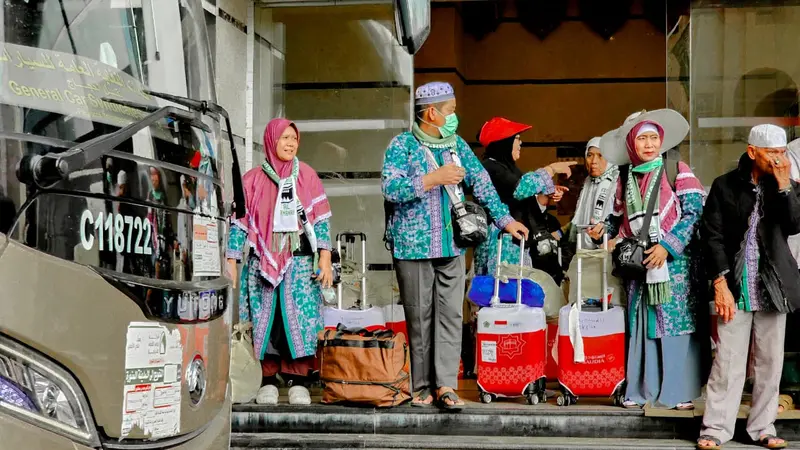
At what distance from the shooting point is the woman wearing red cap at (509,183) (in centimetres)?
769

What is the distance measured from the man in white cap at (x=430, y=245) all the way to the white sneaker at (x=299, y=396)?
2.33ft

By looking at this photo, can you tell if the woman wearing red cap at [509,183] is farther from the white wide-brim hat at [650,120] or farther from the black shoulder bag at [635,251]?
the black shoulder bag at [635,251]

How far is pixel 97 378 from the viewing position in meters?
2.94

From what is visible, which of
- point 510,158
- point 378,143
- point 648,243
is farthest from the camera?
point 378,143

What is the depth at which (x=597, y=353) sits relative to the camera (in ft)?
22.2

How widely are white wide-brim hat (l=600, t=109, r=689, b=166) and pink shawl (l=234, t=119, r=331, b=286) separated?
1934 millimetres

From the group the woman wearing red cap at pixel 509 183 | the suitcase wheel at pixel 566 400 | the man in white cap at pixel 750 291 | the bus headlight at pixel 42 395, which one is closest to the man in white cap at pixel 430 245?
the suitcase wheel at pixel 566 400

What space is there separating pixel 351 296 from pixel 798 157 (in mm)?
3431

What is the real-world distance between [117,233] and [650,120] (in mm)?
4458

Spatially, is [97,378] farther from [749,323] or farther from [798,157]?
[798,157]

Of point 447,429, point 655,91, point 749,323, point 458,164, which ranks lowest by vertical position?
point 447,429

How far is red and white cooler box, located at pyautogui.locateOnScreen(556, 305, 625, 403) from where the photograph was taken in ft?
22.2

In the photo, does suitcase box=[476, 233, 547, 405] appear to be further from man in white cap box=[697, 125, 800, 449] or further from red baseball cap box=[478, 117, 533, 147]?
red baseball cap box=[478, 117, 533, 147]

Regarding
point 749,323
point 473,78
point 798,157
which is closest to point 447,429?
point 749,323
